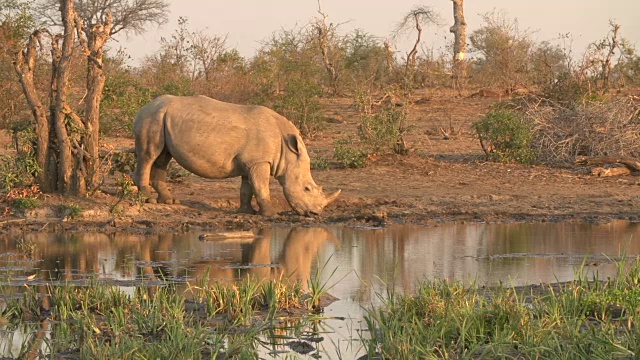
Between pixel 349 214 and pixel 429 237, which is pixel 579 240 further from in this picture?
pixel 349 214

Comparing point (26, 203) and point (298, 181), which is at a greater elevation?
point (298, 181)

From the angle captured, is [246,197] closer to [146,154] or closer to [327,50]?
[146,154]

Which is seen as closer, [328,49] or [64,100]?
[64,100]

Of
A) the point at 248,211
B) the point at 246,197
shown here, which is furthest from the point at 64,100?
the point at 248,211

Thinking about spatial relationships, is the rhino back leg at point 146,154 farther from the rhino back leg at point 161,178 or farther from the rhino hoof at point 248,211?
the rhino hoof at point 248,211

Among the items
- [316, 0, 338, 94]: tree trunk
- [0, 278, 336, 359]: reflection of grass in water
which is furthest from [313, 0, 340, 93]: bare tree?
→ [0, 278, 336, 359]: reflection of grass in water

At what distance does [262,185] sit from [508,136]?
20.9 ft

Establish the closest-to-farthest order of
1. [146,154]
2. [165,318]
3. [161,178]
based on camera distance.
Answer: [165,318] < [146,154] < [161,178]

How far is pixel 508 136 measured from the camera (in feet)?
61.4

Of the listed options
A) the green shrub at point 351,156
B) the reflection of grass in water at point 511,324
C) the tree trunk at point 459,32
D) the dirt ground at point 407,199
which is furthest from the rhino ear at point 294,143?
the tree trunk at point 459,32

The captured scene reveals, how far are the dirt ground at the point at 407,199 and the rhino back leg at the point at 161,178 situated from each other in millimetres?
204

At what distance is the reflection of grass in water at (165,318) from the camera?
6.57 m

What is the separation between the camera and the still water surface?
9492mm

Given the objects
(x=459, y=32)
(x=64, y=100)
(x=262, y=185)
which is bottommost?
(x=262, y=185)
